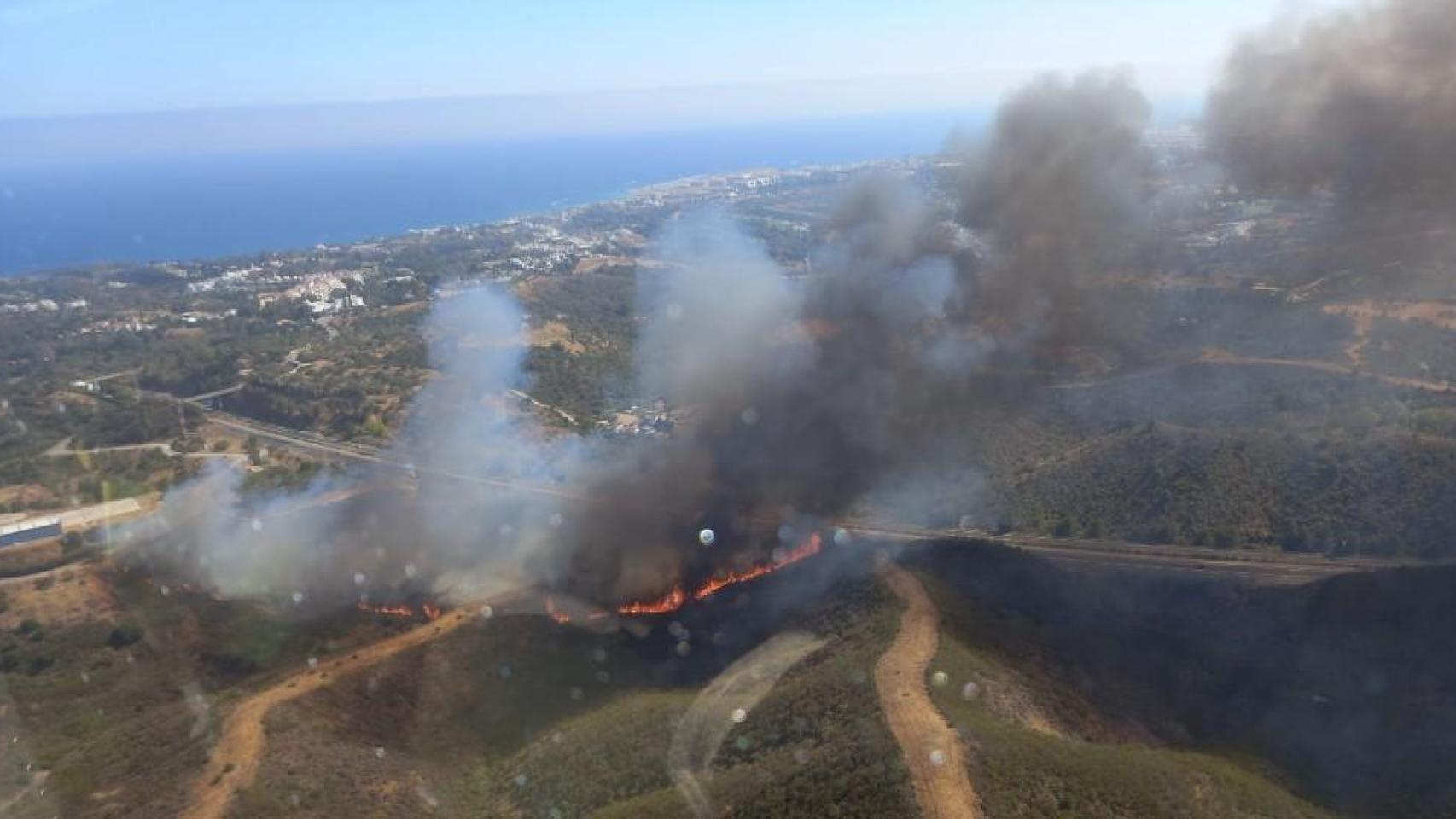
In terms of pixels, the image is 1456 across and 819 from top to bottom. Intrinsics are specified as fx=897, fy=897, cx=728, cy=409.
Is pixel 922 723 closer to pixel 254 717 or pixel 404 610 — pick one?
pixel 254 717

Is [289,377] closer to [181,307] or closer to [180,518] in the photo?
[180,518]

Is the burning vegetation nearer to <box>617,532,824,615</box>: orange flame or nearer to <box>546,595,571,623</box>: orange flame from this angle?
<box>546,595,571,623</box>: orange flame

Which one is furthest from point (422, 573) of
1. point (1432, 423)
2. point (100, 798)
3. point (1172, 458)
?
point (1432, 423)

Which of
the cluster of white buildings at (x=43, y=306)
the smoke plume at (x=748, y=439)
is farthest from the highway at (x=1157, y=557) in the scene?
the cluster of white buildings at (x=43, y=306)

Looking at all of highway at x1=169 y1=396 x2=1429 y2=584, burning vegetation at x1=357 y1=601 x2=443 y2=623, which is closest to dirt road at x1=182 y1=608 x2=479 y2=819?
burning vegetation at x1=357 y1=601 x2=443 y2=623

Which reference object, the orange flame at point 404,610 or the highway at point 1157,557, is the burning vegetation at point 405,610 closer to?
the orange flame at point 404,610

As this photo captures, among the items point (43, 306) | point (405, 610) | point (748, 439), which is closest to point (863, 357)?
point (748, 439)
